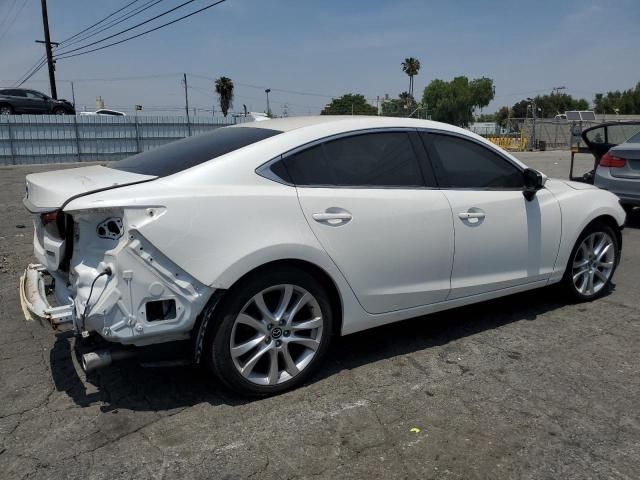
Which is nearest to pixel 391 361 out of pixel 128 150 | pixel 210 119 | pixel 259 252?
pixel 259 252

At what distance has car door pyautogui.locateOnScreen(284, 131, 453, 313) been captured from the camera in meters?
3.30

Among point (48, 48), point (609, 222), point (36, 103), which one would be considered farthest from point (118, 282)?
point (48, 48)

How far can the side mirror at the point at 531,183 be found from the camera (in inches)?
165

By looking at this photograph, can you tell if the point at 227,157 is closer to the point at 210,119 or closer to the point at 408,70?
the point at 210,119

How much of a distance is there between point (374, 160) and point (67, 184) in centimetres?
183

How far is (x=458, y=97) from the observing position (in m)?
96.0

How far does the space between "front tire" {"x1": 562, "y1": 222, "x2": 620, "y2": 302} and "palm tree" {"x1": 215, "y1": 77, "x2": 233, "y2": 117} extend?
6930 centimetres

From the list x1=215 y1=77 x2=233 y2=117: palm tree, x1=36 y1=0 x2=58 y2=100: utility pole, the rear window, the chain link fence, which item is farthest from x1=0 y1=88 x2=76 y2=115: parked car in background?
x1=215 y1=77 x2=233 y2=117: palm tree

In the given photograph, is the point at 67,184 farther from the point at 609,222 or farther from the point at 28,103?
the point at 28,103

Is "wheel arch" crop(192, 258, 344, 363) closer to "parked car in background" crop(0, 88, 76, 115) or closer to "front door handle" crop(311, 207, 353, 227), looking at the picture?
"front door handle" crop(311, 207, 353, 227)

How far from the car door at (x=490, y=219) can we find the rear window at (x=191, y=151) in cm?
123

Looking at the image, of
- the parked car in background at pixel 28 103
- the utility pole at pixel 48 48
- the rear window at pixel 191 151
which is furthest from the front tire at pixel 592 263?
the utility pole at pixel 48 48

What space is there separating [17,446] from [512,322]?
3.47m

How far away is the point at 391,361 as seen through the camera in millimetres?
3756
